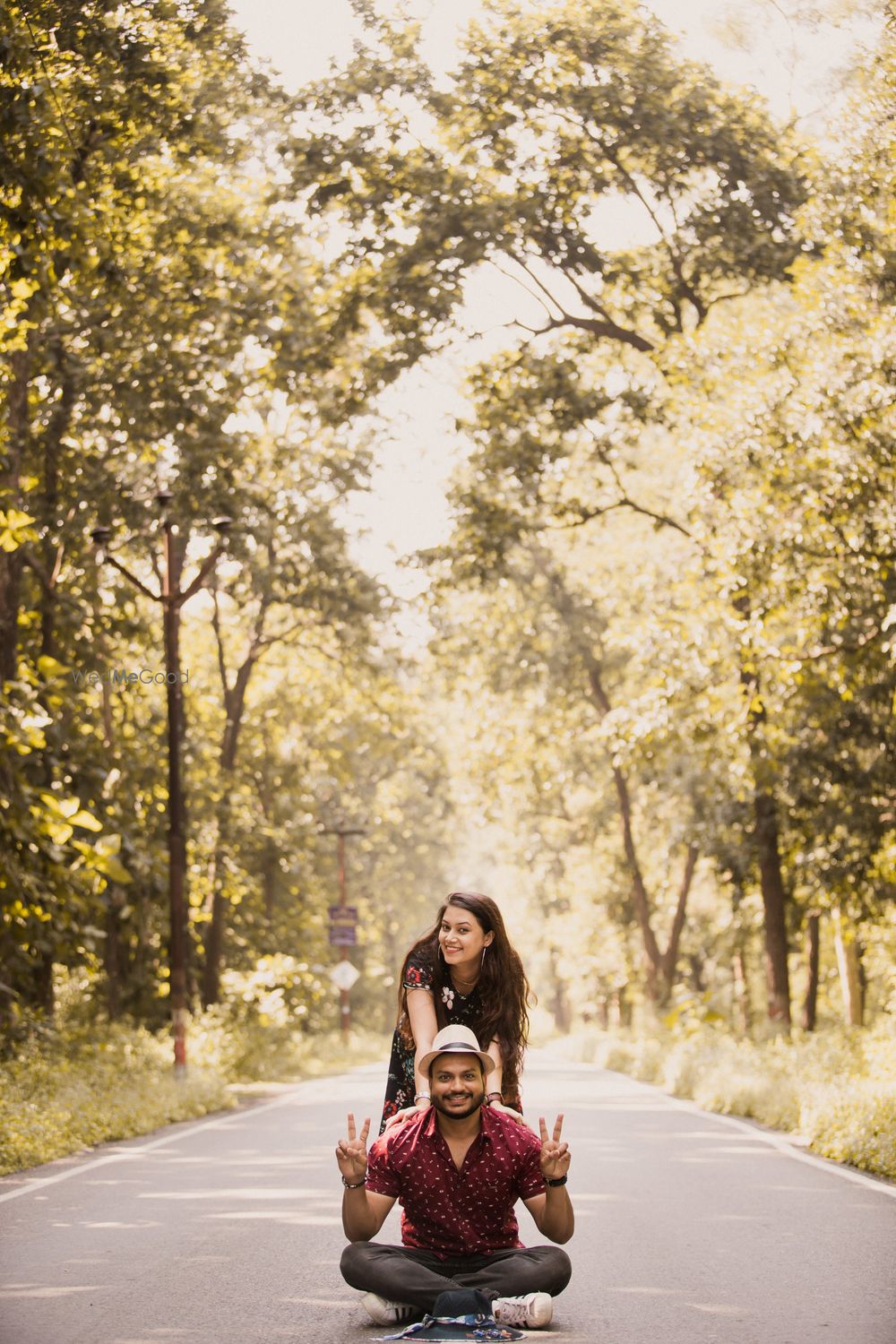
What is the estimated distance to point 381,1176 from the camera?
639cm

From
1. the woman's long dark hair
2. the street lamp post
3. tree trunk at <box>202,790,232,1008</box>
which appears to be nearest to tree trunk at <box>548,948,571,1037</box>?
tree trunk at <box>202,790,232,1008</box>

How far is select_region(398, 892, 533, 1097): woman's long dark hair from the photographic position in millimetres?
6906

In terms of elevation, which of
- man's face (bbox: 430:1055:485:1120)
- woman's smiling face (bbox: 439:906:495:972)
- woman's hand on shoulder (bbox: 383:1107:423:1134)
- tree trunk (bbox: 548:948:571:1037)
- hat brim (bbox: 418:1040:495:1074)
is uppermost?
tree trunk (bbox: 548:948:571:1037)

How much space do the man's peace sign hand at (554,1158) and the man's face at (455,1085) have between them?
27 centimetres

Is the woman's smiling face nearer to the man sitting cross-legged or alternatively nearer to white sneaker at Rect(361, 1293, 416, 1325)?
the man sitting cross-legged

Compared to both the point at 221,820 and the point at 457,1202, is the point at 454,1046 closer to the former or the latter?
the point at 457,1202

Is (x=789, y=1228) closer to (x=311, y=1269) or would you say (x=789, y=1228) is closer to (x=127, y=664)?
(x=311, y=1269)

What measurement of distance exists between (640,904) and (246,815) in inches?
443

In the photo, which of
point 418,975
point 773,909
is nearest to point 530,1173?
point 418,975

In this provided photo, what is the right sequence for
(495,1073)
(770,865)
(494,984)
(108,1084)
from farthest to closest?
1. (770,865)
2. (108,1084)
3. (494,984)
4. (495,1073)

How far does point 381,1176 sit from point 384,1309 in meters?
0.48

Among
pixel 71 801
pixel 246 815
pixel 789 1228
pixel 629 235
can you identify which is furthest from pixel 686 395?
pixel 246 815

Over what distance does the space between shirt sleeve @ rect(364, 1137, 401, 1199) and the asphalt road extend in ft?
1.67

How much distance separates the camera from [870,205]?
17.2 metres
